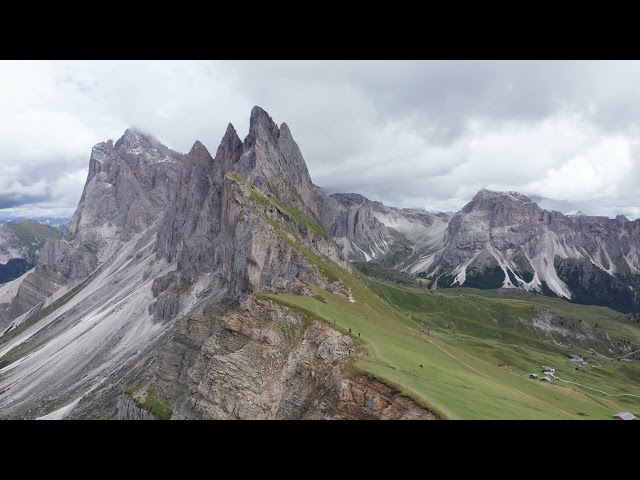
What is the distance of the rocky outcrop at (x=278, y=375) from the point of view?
160 ft

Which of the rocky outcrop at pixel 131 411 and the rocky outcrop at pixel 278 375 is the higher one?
the rocky outcrop at pixel 278 375

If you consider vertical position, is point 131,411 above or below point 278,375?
below

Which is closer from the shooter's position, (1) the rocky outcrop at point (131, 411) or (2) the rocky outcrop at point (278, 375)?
(2) the rocky outcrop at point (278, 375)

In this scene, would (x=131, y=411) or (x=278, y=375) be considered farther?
(x=131, y=411)

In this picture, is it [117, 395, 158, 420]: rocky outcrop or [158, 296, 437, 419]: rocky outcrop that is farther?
[117, 395, 158, 420]: rocky outcrop

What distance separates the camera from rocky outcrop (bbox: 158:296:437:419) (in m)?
48.8

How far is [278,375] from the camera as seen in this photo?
63812 mm
